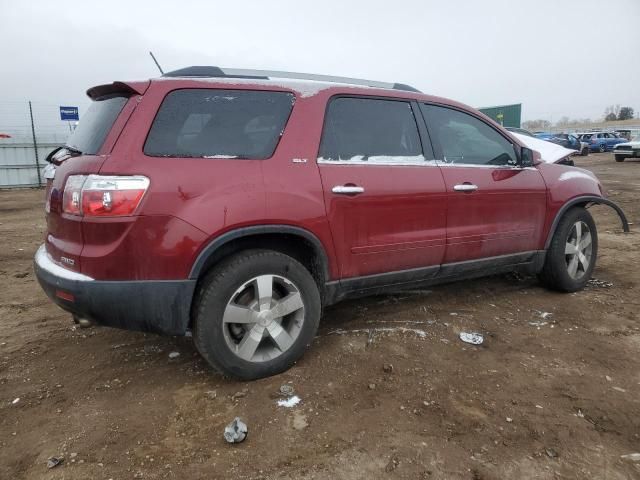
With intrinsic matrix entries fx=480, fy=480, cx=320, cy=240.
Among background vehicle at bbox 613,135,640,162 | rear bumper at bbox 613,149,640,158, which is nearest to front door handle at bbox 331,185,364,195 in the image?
background vehicle at bbox 613,135,640,162

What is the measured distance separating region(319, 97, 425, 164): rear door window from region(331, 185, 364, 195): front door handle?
19cm

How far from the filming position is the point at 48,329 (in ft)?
12.6

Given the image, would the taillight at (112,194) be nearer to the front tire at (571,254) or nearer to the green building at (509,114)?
the front tire at (571,254)

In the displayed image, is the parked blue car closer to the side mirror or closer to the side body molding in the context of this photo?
the side mirror

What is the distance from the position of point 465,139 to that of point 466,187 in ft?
1.46

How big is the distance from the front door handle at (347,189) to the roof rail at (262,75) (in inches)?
31.3

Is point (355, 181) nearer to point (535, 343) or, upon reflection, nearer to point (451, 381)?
point (451, 381)

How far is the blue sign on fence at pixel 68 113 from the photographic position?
628 inches

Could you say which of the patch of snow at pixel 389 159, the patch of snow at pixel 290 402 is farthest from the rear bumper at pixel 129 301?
the patch of snow at pixel 389 159

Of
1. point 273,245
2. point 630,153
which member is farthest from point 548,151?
point 630,153

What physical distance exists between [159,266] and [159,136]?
706mm

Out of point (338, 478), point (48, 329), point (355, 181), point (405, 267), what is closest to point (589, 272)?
point (405, 267)

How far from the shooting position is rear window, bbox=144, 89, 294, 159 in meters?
2.63

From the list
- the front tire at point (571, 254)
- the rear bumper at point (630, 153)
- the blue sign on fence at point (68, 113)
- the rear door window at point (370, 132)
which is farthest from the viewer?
the rear bumper at point (630, 153)
